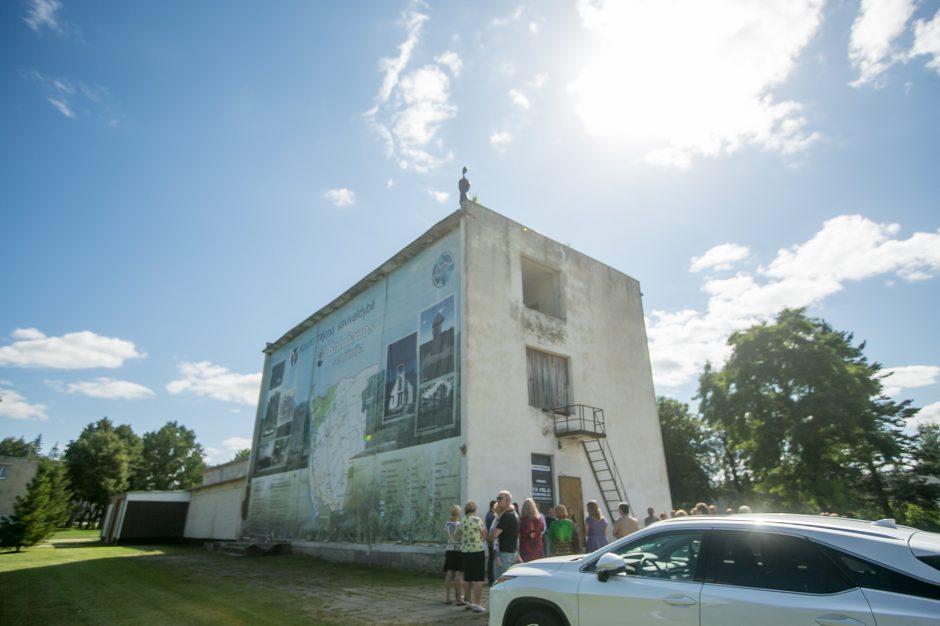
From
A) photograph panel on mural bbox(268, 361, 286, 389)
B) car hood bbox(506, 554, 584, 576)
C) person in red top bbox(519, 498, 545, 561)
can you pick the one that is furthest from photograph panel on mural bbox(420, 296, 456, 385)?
photograph panel on mural bbox(268, 361, 286, 389)

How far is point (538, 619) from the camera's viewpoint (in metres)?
4.49

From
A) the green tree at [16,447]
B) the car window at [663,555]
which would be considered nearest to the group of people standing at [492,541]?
the car window at [663,555]

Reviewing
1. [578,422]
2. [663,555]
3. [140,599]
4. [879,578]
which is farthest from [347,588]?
[879,578]

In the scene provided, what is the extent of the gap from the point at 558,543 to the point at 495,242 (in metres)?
10.4

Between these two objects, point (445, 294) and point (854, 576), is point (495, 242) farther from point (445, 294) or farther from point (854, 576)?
point (854, 576)

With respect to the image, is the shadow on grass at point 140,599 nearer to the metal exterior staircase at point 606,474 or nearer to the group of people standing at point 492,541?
the group of people standing at point 492,541

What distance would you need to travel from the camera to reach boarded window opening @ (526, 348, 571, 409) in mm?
16812

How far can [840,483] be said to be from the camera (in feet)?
76.3

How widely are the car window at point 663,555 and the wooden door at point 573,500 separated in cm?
1206

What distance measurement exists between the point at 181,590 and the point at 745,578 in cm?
1288

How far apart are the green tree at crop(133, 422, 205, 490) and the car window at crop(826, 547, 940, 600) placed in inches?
3039

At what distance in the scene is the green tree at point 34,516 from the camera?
23984mm

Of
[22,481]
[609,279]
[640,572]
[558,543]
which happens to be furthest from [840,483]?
[22,481]

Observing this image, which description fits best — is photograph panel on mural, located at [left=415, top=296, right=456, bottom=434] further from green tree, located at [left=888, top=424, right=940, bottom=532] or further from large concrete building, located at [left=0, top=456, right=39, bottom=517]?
large concrete building, located at [left=0, top=456, right=39, bottom=517]
